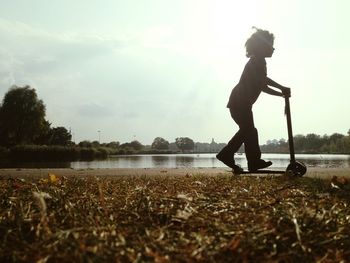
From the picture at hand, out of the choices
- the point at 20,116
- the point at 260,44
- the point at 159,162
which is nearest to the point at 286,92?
the point at 260,44

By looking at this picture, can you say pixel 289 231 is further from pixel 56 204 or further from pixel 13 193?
pixel 13 193

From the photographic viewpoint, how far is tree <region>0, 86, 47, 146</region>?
77.8 m

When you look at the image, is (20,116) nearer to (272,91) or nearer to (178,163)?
(178,163)

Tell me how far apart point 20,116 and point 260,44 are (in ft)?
256

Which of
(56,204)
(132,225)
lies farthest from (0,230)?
(132,225)

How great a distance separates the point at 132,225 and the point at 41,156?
7880 cm

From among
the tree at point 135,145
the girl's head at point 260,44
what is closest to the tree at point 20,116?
the girl's head at point 260,44

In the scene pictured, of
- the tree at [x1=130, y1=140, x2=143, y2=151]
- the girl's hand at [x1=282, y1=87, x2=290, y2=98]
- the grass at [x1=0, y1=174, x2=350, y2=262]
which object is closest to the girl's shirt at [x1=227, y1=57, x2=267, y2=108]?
the girl's hand at [x1=282, y1=87, x2=290, y2=98]

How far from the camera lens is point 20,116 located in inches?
3054

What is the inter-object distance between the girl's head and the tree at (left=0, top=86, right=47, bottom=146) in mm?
77591

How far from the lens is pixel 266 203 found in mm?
1918

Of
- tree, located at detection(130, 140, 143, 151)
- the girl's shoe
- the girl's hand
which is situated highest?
tree, located at detection(130, 140, 143, 151)

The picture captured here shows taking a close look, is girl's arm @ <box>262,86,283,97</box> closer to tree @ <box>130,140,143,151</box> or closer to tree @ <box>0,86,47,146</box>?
tree @ <box>0,86,47,146</box>

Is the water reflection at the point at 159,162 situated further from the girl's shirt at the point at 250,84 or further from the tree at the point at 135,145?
the tree at the point at 135,145
